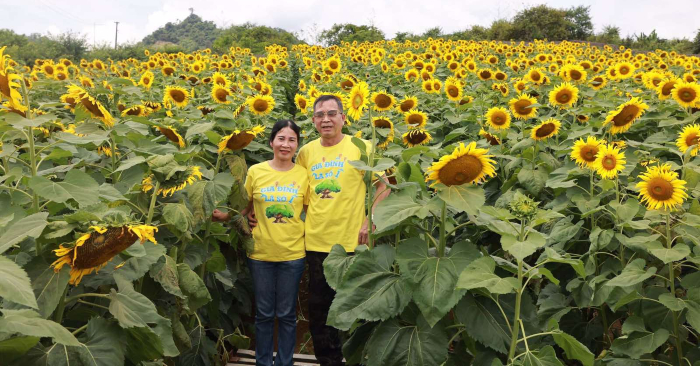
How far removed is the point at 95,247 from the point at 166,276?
2.54ft

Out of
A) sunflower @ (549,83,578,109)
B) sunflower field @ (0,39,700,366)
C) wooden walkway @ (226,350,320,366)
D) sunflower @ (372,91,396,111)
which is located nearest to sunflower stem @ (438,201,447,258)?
sunflower field @ (0,39,700,366)

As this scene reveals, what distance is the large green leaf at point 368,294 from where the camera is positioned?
2.24 m

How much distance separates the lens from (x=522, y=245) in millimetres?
1915

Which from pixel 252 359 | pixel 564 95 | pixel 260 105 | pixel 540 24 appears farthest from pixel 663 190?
pixel 540 24

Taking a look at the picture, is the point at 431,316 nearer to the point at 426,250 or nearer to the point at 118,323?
the point at 426,250

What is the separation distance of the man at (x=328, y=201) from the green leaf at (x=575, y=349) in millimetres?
1748

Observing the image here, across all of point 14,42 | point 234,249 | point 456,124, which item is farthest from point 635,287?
point 14,42

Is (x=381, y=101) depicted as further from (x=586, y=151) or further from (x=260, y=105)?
(x=586, y=151)

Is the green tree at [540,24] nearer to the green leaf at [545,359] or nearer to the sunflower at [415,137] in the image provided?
the sunflower at [415,137]

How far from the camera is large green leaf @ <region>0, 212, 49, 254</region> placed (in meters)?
1.58

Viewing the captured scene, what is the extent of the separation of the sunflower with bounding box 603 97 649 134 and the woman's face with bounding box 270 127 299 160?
94.4 inches

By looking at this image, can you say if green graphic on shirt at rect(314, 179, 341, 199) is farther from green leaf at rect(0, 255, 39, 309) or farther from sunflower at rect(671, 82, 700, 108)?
sunflower at rect(671, 82, 700, 108)

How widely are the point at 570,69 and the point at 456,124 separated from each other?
4.98ft

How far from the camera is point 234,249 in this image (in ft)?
13.8
